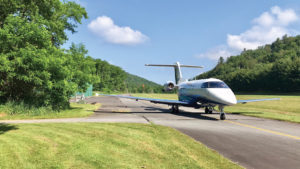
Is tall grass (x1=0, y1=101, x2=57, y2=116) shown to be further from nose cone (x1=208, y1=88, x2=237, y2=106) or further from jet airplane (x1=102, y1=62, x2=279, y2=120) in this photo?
nose cone (x1=208, y1=88, x2=237, y2=106)

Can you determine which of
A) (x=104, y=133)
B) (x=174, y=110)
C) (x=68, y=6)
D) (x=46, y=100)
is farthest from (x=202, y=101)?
(x=68, y=6)

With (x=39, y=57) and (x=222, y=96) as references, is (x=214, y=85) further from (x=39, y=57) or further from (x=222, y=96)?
(x=39, y=57)

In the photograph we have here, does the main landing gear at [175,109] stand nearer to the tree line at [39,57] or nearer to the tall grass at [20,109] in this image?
the tree line at [39,57]

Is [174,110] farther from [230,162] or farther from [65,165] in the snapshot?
[65,165]

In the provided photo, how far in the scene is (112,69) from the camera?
133750 millimetres

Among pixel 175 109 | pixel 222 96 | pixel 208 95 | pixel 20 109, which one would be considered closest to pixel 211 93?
pixel 208 95

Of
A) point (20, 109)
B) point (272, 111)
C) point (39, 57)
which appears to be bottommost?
point (272, 111)

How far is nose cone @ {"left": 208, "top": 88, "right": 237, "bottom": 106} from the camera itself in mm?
14762

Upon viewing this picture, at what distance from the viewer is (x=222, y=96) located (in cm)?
1504

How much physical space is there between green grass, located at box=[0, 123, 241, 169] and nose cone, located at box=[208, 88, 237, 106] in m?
7.56

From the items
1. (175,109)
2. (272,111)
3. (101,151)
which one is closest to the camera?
(101,151)

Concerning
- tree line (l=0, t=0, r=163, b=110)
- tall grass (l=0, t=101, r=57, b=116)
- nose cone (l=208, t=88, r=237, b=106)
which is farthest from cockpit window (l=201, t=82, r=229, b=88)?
tall grass (l=0, t=101, r=57, b=116)

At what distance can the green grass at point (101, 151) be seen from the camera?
209 inches

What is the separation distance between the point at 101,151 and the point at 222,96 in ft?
36.7
